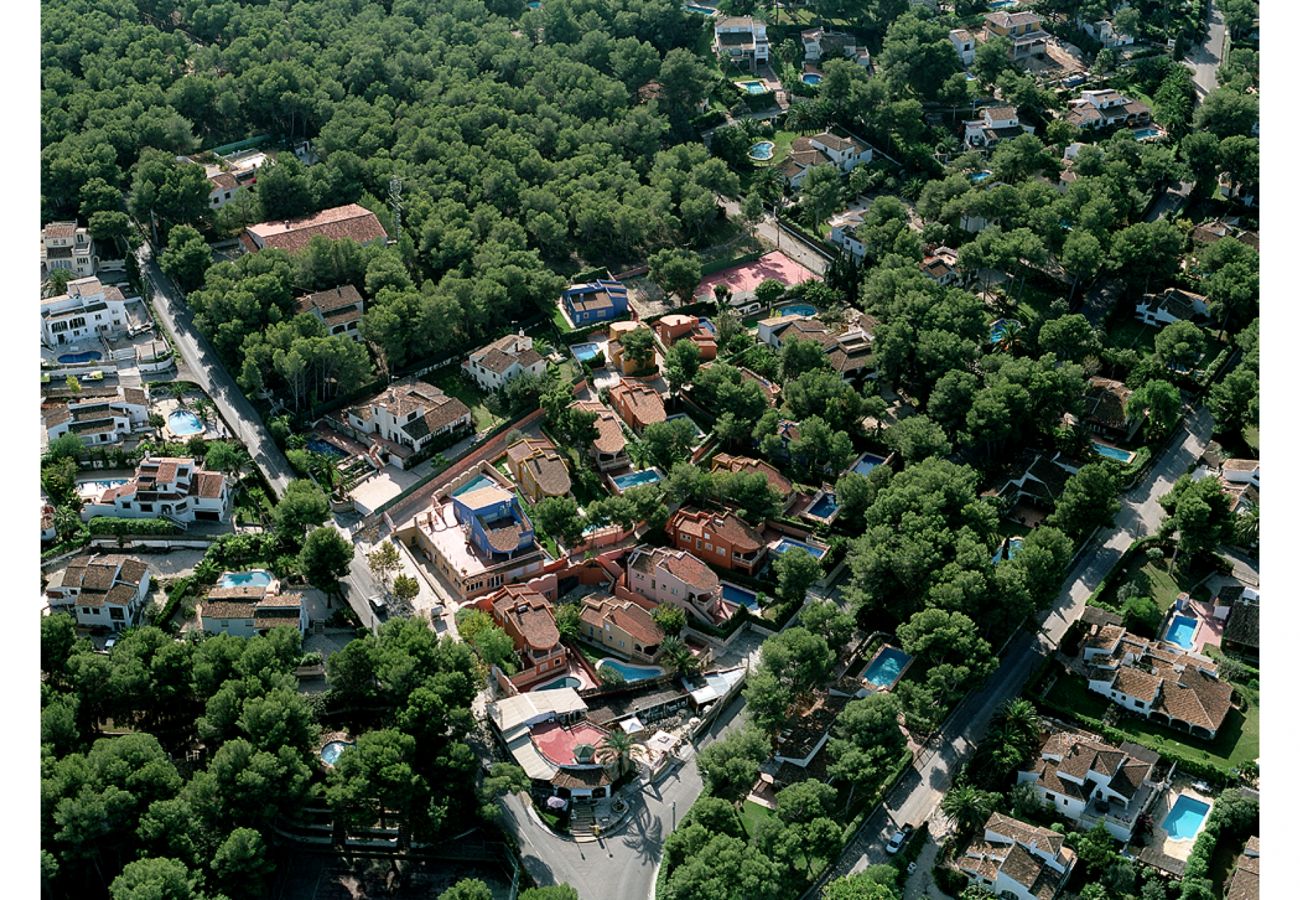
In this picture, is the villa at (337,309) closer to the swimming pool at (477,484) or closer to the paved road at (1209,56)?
the swimming pool at (477,484)

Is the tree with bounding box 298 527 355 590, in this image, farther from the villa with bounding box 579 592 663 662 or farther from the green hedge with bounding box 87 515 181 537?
the villa with bounding box 579 592 663 662

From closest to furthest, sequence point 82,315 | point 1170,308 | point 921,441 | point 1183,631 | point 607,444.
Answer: point 1183,631 < point 921,441 < point 607,444 < point 82,315 < point 1170,308

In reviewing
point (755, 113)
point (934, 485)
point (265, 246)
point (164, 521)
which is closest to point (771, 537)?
point (934, 485)

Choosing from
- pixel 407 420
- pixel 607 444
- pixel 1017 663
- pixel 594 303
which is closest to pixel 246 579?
pixel 407 420

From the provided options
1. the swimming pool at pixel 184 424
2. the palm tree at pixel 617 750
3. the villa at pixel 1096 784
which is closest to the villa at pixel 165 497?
the swimming pool at pixel 184 424

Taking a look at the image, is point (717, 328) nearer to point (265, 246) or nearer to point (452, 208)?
point (452, 208)

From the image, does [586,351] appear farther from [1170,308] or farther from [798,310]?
[1170,308]
